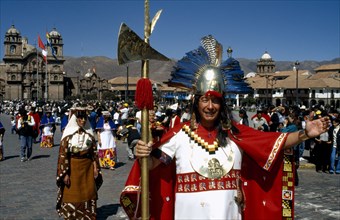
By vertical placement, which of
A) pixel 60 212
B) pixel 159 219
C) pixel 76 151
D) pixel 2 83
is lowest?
pixel 60 212

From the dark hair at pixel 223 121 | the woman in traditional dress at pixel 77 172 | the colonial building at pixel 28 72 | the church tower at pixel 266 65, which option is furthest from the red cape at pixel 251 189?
the church tower at pixel 266 65

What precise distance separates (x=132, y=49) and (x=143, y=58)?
0.42 ft

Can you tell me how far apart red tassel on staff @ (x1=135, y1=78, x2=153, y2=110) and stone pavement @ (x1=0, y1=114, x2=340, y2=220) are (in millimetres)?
4422

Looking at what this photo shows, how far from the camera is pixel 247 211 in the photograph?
3.68 meters

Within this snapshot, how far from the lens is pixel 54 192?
8.86 meters

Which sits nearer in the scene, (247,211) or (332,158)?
(247,211)

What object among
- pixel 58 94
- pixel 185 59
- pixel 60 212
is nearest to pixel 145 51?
pixel 185 59

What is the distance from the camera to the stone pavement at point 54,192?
7172 mm

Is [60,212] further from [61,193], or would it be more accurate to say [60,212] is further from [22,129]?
[22,129]

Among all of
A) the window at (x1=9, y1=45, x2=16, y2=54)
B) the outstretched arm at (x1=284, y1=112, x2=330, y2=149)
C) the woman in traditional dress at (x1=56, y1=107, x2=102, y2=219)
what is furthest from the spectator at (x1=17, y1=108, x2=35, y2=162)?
the window at (x1=9, y1=45, x2=16, y2=54)

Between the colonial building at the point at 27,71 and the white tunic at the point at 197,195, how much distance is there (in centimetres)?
10448

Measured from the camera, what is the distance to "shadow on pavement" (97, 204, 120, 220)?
7.09 metres

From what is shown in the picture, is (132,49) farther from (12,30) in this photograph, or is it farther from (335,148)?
(12,30)

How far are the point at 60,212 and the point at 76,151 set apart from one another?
951 mm
